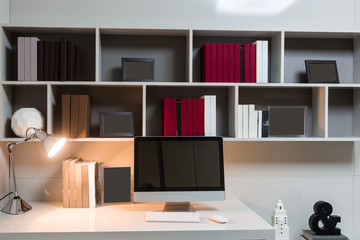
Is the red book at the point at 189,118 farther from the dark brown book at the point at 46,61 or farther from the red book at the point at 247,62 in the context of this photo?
the dark brown book at the point at 46,61

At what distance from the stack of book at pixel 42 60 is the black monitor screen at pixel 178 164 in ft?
2.07

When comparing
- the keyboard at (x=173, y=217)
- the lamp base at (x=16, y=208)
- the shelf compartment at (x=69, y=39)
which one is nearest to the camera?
the keyboard at (x=173, y=217)

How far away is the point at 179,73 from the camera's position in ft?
Result: 7.68

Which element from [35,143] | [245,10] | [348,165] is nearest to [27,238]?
[35,143]

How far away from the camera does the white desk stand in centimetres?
168

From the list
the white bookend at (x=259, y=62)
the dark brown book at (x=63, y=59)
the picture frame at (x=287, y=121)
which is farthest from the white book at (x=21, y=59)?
the picture frame at (x=287, y=121)

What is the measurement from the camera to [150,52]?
7.63 ft

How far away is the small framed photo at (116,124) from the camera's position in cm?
212

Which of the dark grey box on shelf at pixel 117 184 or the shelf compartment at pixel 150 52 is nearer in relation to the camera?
the dark grey box on shelf at pixel 117 184

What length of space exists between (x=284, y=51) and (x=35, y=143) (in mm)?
1792

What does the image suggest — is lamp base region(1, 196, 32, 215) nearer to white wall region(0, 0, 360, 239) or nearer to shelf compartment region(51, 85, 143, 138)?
white wall region(0, 0, 360, 239)

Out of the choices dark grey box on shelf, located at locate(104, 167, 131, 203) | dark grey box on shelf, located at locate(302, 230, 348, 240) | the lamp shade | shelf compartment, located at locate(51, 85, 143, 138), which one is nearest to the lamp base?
the lamp shade

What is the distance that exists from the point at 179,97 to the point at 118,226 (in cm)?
95

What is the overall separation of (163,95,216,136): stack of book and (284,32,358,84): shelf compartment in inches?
25.2
